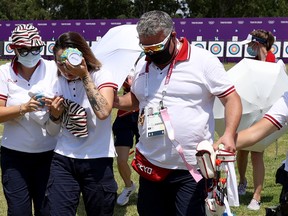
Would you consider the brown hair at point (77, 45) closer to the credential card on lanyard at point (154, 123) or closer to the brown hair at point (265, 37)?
the credential card on lanyard at point (154, 123)

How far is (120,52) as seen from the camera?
5445 millimetres

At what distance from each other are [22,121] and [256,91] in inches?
95.3

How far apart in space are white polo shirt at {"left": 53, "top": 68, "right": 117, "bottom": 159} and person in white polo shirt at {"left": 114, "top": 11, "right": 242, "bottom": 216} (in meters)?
0.27

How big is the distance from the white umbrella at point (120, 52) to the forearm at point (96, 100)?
5.72ft

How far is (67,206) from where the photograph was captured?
141 inches

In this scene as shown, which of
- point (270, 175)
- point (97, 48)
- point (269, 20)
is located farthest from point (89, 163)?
point (269, 20)

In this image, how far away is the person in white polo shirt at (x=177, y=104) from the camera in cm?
327

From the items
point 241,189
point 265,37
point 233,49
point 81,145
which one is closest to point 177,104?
point 81,145

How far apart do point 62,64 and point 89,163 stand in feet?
2.15

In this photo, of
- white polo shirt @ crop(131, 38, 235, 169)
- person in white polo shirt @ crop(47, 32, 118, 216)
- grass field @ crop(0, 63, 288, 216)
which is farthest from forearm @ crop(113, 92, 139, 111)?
grass field @ crop(0, 63, 288, 216)

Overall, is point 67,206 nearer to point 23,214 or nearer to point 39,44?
point 23,214

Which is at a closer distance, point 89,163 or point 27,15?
point 89,163

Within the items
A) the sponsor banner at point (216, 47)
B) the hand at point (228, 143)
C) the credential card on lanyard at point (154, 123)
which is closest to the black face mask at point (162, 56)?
the credential card on lanyard at point (154, 123)

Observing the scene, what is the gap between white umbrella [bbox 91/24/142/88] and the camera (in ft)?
17.6
